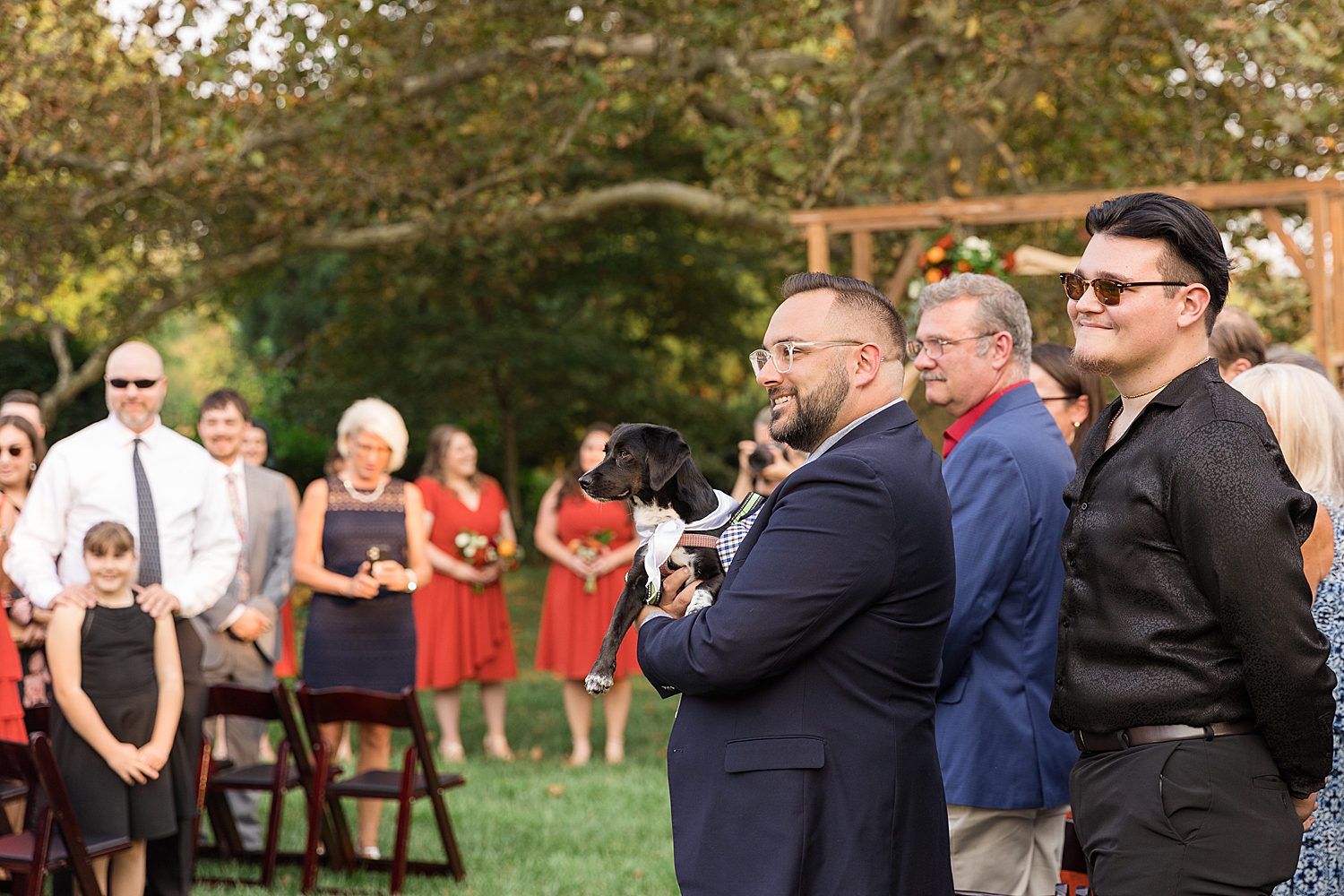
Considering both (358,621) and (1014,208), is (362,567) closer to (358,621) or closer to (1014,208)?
(358,621)

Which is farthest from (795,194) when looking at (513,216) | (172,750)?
(172,750)

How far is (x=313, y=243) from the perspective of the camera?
13.6m

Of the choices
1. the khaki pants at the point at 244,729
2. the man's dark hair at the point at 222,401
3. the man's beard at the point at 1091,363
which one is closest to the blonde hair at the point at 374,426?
the man's dark hair at the point at 222,401

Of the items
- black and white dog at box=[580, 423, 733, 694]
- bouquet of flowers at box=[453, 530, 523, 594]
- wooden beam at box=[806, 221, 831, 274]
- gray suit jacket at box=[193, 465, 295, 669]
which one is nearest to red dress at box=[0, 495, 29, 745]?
gray suit jacket at box=[193, 465, 295, 669]

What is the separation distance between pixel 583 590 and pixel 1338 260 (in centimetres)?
585

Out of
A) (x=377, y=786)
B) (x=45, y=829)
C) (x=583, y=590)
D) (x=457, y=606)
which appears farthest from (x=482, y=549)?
(x=45, y=829)

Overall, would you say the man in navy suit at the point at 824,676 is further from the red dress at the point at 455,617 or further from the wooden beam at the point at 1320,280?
the red dress at the point at 455,617

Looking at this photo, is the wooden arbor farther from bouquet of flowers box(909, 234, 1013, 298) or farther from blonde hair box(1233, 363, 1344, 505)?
blonde hair box(1233, 363, 1344, 505)

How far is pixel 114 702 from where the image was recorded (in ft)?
17.6

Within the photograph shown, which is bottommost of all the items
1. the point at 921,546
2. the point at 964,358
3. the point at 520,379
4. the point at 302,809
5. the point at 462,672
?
the point at 302,809

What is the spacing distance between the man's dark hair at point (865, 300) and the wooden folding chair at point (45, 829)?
358cm

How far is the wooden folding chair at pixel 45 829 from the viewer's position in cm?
495

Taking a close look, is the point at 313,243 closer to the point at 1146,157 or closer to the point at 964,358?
the point at 1146,157

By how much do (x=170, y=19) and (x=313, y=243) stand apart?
9.57 feet
